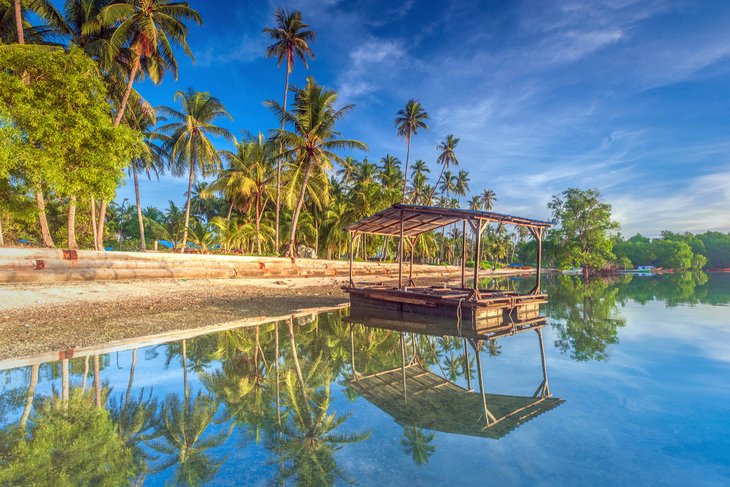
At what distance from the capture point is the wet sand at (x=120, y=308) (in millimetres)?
7859

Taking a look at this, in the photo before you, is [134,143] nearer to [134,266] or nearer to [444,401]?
[134,266]

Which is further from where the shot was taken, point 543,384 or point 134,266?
point 134,266

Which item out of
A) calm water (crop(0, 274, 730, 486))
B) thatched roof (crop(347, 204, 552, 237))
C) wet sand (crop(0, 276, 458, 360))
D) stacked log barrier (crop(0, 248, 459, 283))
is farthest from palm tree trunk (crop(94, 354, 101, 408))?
stacked log barrier (crop(0, 248, 459, 283))

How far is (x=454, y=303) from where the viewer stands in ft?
40.2

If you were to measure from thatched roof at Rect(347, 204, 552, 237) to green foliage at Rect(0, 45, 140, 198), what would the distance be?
33.8ft

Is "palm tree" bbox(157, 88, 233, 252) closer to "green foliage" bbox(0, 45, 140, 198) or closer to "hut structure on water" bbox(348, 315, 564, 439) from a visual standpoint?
"green foliage" bbox(0, 45, 140, 198)

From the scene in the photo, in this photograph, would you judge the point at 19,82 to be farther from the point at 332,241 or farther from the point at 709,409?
the point at 332,241

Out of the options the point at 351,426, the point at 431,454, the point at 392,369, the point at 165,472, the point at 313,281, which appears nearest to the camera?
the point at 165,472

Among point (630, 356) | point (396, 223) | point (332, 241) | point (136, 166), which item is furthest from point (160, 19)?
point (630, 356)

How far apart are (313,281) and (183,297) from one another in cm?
1103

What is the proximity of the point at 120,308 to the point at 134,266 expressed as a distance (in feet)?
24.7


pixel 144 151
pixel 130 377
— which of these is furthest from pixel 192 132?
pixel 130 377

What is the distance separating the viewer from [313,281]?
24844 millimetres

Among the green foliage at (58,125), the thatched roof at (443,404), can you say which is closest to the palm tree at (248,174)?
the green foliage at (58,125)
